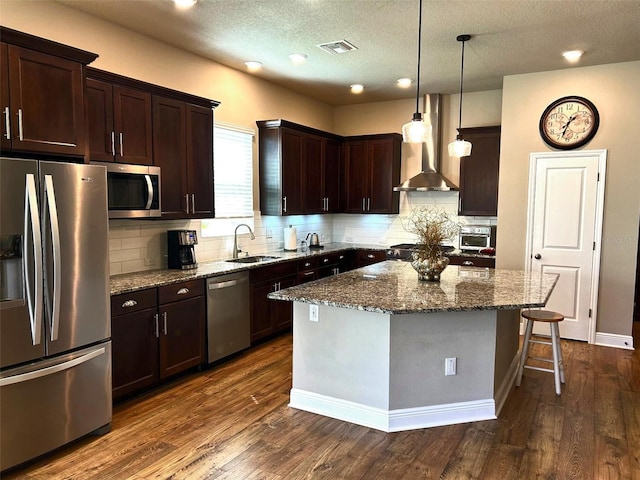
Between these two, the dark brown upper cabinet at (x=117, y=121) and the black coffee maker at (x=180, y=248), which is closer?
the dark brown upper cabinet at (x=117, y=121)

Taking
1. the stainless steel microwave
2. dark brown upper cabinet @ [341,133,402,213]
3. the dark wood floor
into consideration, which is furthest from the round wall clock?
the stainless steel microwave

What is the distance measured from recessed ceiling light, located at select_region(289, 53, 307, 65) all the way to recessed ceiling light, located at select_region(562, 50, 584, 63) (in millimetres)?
2496

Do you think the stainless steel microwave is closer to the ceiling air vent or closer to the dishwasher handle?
the dishwasher handle

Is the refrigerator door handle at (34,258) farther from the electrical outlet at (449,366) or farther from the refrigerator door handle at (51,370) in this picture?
the electrical outlet at (449,366)

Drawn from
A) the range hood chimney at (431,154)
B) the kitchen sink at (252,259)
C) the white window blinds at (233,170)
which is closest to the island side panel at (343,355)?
the kitchen sink at (252,259)

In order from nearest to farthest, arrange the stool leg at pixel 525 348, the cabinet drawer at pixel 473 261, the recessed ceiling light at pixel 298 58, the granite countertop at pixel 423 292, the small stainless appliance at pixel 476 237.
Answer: the granite countertop at pixel 423 292
the stool leg at pixel 525 348
the recessed ceiling light at pixel 298 58
the cabinet drawer at pixel 473 261
the small stainless appliance at pixel 476 237

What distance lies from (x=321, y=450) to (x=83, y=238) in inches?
75.6

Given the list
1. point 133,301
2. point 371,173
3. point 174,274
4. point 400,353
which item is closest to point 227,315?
point 174,274

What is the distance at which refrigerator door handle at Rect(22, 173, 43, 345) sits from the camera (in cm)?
243

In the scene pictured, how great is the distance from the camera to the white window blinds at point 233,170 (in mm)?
4848

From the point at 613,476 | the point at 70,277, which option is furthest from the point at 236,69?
the point at 613,476

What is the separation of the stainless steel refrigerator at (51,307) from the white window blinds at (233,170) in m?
2.08

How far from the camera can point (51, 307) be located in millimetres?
2564

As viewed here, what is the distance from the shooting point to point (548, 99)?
4.99 m
